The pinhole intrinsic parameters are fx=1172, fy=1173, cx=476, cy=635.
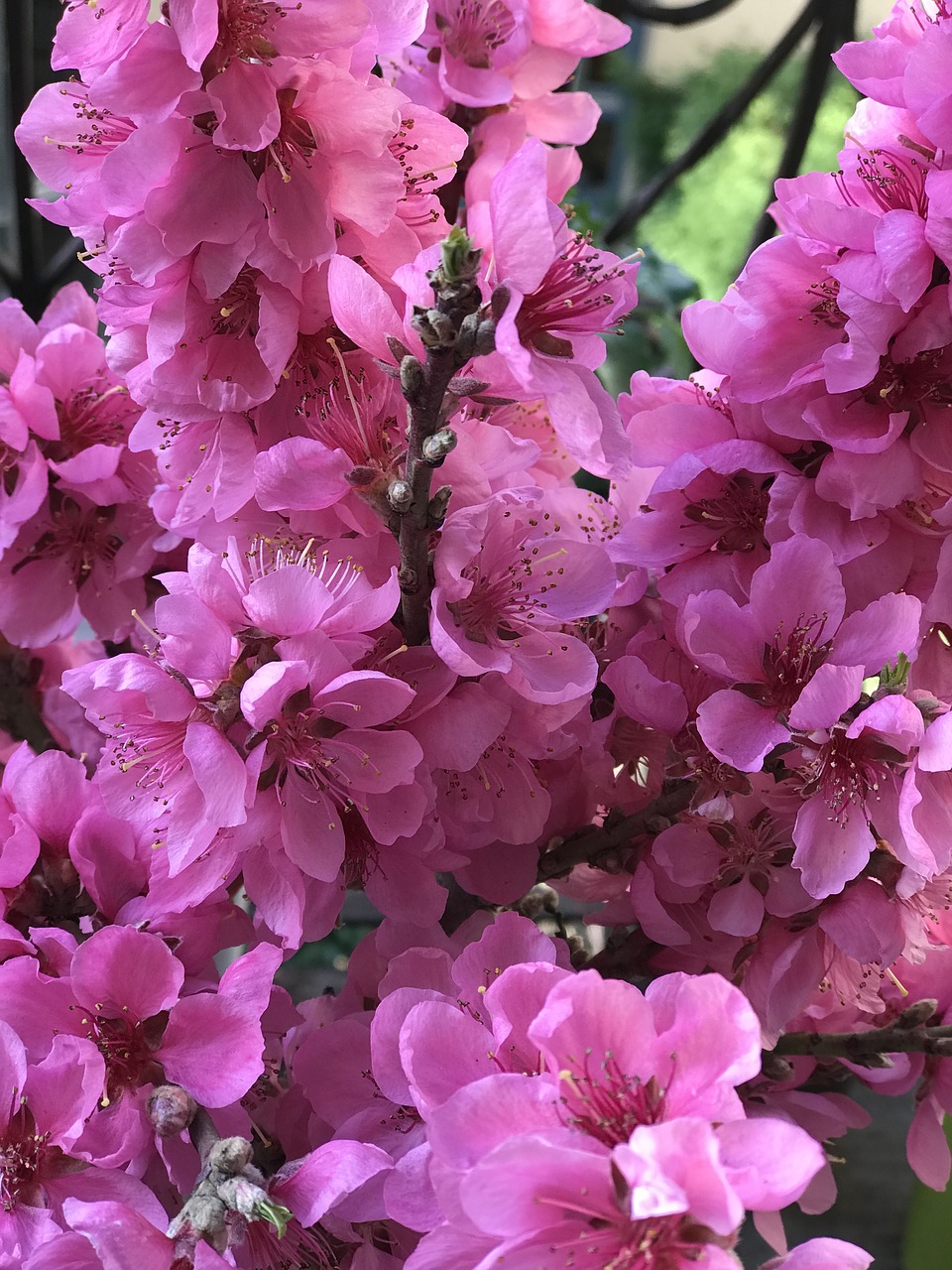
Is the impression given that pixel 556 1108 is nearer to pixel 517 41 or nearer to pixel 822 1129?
pixel 822 1129

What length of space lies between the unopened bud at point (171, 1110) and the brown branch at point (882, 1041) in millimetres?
232

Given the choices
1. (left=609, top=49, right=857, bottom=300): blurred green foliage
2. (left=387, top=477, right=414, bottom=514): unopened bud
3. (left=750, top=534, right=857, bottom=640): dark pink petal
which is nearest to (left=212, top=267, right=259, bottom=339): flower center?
(left=387, top=477, right=414, bottom=514): unopened bud

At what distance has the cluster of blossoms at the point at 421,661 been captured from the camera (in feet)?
1.20

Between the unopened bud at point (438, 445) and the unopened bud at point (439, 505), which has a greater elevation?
the unopened bud at point (438, 445)

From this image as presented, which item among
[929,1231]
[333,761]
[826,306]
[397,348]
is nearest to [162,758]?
[333,761]

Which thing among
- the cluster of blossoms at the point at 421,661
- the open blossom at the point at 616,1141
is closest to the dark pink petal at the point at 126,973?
the cluster of blossoms at the point at 421,661

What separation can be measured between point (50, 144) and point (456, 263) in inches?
8.6

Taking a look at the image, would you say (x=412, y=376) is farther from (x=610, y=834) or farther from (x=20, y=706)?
(x=20, y=706)

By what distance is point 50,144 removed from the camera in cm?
45

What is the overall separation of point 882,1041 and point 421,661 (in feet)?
0.81

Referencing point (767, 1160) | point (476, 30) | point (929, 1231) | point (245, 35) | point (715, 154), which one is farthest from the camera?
point (715, 154)

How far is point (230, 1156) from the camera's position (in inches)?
13.4

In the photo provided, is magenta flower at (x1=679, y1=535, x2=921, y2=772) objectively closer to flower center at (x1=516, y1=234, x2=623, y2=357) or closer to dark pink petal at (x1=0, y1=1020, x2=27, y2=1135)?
flower center at (x1=516, y1=234, x2=623, y2=357)

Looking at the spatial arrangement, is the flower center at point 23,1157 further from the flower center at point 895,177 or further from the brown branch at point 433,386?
the flower center at point 895,177
